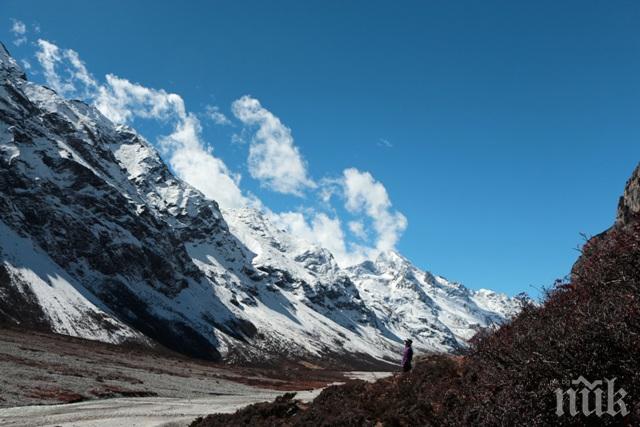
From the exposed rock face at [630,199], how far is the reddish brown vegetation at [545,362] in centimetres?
1141

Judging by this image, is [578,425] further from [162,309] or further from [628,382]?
[162,309]

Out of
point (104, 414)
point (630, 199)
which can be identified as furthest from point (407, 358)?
point (104, 414)

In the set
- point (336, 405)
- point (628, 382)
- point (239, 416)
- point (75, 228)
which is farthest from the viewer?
point (75, 228)

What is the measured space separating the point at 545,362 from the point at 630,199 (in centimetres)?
1973

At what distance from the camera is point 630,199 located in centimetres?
2806

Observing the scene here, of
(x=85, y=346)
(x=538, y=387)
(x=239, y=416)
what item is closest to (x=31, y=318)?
(x=85, y=346)

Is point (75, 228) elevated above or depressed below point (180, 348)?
above

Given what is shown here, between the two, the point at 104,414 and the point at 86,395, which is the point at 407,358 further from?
the point at 86,395

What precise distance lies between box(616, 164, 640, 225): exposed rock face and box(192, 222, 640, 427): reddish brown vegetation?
37.4 feet

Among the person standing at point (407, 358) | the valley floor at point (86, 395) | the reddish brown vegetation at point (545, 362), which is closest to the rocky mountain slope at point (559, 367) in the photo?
the reddish brown vegetation at point (545, 362)

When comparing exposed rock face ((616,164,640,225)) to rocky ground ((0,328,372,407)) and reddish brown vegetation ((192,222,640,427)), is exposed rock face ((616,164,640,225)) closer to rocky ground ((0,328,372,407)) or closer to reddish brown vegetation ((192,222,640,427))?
reddish brown vegetation ((192,222,640,427))

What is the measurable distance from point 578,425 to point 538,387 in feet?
4.07

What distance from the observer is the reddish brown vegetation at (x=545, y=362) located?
11.9m

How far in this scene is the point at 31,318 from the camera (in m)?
128
